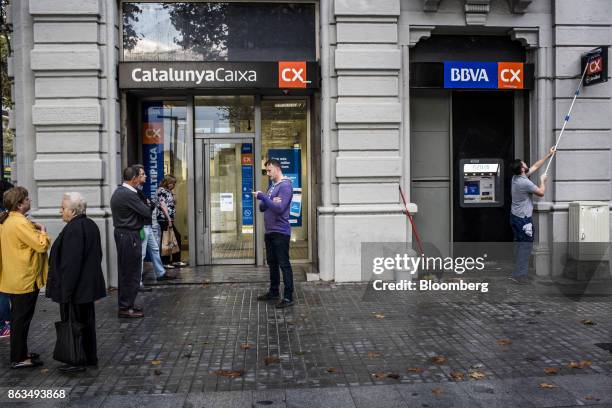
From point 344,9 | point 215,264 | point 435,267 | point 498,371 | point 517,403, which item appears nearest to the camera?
point 517,403

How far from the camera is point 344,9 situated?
10141 millimetres

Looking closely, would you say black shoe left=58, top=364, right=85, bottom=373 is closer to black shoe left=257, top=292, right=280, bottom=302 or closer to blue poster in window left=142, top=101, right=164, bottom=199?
black shoe left=257, top=292, right=280, bottom=302

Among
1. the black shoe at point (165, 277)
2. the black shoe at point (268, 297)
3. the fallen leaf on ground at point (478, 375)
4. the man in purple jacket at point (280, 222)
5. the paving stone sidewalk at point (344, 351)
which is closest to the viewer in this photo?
the paving stone sidewalk at point (344, 351)

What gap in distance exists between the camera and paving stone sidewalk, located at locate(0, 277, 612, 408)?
5.17 metres

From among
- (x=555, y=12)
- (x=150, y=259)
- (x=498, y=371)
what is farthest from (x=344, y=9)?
(x=498, y=371)

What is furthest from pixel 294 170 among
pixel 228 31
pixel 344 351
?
pixel 344 351

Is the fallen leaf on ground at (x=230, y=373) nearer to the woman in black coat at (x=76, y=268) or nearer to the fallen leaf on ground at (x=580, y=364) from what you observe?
the woman in black coat at (x=76, y=268)

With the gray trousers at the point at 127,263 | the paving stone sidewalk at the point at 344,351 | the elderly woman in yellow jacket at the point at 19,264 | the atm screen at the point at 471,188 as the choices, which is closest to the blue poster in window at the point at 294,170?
the paving stone sidewalk at the point at 344,351

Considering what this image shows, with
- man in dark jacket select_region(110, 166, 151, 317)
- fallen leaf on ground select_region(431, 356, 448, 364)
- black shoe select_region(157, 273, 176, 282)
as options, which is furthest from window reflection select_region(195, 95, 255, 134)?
fallen leaf on ground select_region(431, 356, 448, 364)

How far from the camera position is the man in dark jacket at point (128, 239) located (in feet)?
26.0

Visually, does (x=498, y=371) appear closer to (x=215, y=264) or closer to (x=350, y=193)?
(x=350, y=193)

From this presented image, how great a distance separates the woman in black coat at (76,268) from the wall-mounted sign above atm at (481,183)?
7332mm

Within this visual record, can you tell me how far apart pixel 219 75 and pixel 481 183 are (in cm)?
510

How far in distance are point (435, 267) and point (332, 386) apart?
594cm
